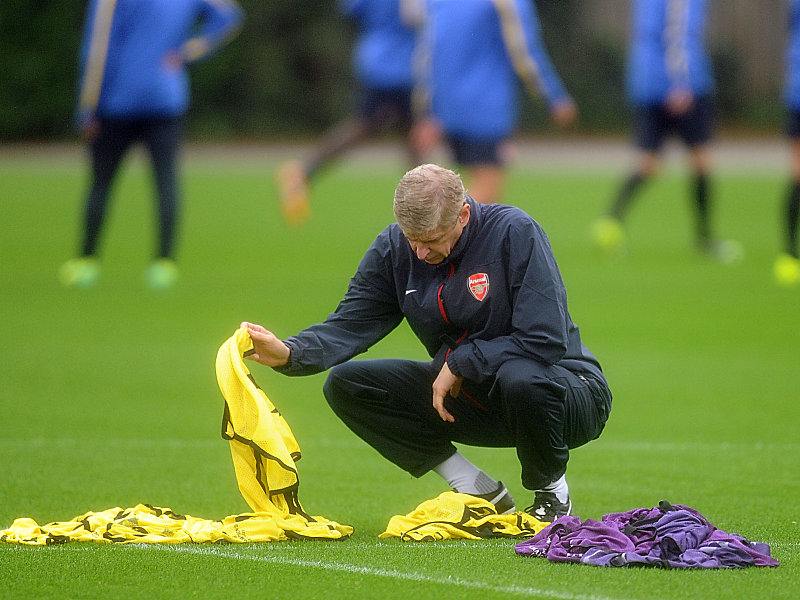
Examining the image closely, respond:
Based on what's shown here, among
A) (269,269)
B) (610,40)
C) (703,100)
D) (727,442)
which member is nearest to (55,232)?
(269,269)

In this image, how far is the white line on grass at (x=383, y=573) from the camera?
3967 millimetres

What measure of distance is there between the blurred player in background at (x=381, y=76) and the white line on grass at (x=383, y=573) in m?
9.52

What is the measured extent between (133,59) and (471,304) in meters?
6.79

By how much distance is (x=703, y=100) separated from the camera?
40.6 feet

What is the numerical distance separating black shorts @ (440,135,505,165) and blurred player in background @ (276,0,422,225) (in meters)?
2.33

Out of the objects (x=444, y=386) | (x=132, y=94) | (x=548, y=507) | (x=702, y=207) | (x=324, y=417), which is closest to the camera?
(x=444, y=386)

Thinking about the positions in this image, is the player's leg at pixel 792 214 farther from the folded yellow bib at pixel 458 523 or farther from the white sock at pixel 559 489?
the folded yellow bib at pixel 458 523

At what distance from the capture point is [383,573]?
13.9ft

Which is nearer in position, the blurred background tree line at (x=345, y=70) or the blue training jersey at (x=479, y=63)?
the blue training jersey at (x=479, y=63)

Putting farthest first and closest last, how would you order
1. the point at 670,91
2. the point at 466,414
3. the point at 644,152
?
the point at 644,152
the point at 670,91
the point at 466,414

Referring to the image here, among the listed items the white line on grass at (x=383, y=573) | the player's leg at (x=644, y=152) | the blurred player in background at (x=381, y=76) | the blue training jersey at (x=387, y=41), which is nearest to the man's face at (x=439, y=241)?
the white line on grass at (x=383, y=573)

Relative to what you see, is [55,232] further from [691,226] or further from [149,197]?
[691,226]

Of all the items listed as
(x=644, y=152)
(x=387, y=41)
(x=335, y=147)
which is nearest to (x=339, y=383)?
(x=644, y=152)

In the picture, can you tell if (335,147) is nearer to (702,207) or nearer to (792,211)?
(702,207)
